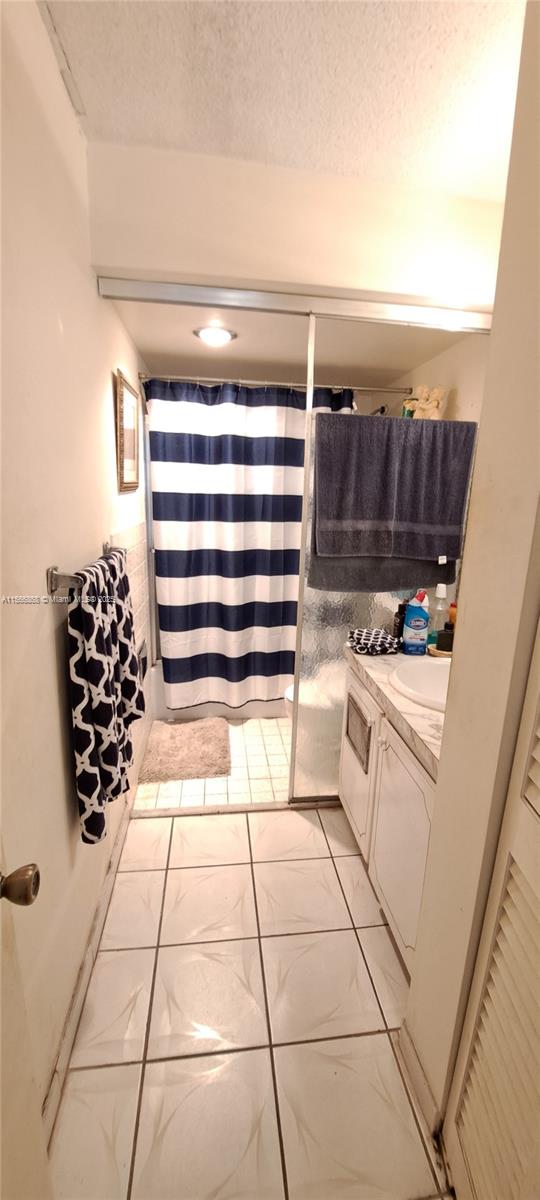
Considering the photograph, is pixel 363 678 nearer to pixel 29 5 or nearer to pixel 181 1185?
pixel 181 1185

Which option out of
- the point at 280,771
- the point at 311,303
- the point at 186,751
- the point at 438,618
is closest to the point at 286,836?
the point at 280,771

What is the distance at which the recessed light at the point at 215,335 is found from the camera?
176cm

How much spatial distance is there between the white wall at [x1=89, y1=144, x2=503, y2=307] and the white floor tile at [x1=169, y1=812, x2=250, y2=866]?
2.04 metres

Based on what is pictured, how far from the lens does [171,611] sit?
251cm

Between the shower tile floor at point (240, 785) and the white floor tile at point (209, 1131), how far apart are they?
37.0 inches

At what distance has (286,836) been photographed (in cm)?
186

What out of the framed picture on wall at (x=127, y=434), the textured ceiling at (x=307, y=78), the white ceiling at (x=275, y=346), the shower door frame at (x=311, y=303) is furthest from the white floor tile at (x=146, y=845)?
the textured ceiling at (x=307, y=78)

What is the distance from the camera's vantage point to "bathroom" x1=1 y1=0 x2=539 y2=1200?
0.74 metres

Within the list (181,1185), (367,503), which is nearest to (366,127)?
(367,503)

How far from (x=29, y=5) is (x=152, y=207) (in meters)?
0.41

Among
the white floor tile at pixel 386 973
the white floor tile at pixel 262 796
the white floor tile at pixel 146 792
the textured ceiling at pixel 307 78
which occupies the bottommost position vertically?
the white floor tile at pixel 386 973

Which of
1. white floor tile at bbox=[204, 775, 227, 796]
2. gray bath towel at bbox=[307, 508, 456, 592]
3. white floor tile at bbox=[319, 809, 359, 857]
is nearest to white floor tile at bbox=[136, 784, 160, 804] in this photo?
white floor tile at bbox=[204, 775, 227, 796]

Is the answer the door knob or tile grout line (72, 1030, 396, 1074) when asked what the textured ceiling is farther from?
tile grout line (72, 1030, 396, 1074)

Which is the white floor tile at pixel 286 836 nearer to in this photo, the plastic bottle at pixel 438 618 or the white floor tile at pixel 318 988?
the white floor tile at pixel 318 988
